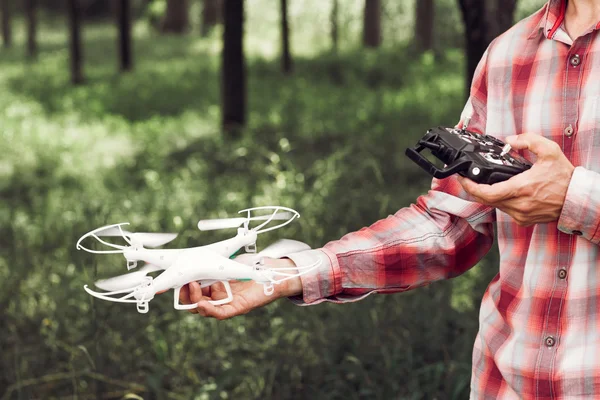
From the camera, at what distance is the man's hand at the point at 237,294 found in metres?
1.68

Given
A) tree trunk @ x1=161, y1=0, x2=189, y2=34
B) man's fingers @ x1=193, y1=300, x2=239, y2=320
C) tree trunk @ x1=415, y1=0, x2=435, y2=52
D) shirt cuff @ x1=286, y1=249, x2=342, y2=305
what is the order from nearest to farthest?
man's fingers @ x1=193, y1=300, x2=239, y2=320 → shirt cuff @ x1=286, y1=249, x2=342, y2=305 → tree trunk @ x1=415, y1=0, x2=435, y2=52 → tree trunk @ x1=161, y1=0, x2=189, y2=34

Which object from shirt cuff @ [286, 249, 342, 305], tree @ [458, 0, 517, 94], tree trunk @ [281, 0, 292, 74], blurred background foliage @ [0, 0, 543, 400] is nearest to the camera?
shirt cuff @ [286, 249, 342, 305]

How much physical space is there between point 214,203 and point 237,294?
4.98m

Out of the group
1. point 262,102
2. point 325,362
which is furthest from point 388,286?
point 262,102

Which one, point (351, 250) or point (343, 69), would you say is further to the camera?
point (343, 69)

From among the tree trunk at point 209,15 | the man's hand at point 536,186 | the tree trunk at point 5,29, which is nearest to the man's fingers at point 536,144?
the man's hand at point 536,186

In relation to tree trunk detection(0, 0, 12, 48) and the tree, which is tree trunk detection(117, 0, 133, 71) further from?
the tree

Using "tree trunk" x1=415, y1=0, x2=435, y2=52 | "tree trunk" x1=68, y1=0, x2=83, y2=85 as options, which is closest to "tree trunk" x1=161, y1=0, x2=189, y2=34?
"tree trunk" x1=68, y1=0, x2=83, y2=85

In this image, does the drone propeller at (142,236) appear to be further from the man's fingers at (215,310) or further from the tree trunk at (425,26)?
the tree trunk at (425,26)

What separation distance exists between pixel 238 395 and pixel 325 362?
426 mm

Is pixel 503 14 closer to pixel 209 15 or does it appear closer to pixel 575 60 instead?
pixel 575 60

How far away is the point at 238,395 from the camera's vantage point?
12.4 feet

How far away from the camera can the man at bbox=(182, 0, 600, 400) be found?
154cm

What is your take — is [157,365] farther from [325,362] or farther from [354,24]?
[354,24]
